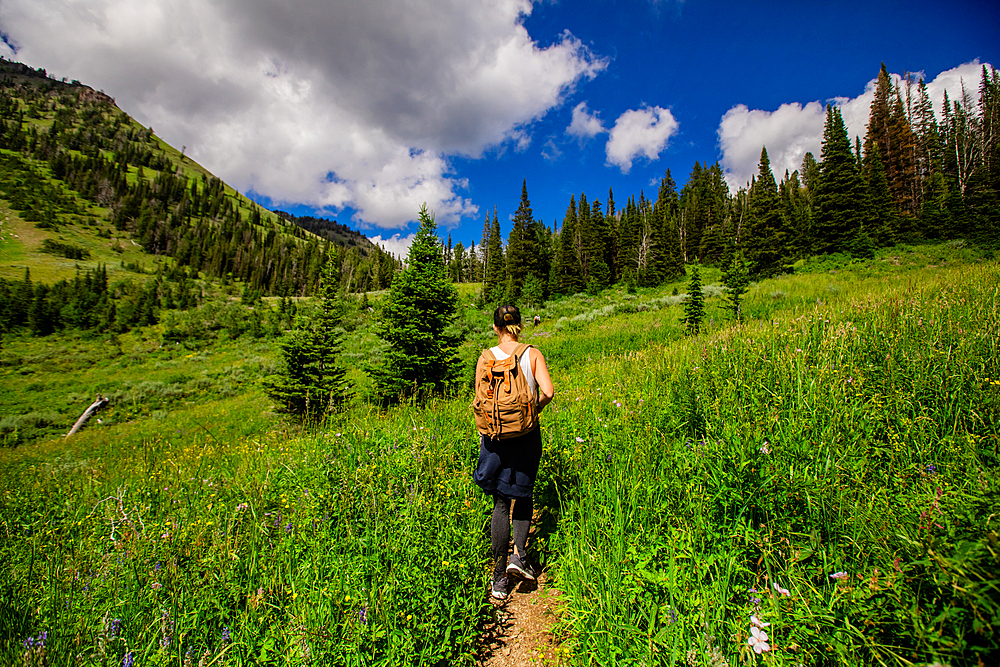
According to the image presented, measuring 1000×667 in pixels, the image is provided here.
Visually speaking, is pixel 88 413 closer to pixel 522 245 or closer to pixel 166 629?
pixel 166 629

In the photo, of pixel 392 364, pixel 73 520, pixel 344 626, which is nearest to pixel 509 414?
pixel 344 626

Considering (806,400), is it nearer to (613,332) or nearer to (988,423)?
(988,423)

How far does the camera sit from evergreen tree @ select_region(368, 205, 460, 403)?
34.4 ft

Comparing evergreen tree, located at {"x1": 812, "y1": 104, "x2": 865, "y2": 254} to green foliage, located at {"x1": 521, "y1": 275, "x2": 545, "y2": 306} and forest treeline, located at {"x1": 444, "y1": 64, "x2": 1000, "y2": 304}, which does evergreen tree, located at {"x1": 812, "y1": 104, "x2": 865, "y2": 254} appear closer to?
forest treeline, located at {"x1": 444, "y1": 64, "x2": 1000, "y2": 304}

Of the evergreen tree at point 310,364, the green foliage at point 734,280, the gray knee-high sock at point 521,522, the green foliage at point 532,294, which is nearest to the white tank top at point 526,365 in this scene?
the gray knee-high sock at point 521,522

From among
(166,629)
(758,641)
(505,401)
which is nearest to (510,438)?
(505,401)

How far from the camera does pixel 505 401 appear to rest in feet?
9.25

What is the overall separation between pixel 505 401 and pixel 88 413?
30.7 meters

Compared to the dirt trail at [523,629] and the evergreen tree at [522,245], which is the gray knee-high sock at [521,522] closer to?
the dirt trail at [523,629]

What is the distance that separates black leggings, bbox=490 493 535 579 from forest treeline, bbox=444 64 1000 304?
44.8ft

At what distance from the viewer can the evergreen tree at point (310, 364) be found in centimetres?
1212

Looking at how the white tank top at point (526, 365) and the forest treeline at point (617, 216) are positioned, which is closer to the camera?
the white tank top at point (526, 365)

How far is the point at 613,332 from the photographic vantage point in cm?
1458

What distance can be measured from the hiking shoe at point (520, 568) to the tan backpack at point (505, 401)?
100 cm
